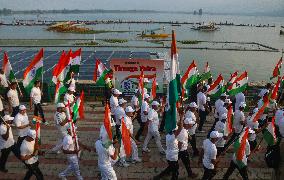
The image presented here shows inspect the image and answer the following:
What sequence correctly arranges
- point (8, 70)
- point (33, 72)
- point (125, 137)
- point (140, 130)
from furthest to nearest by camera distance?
point (8, 70) < point (33, 72) < point (140, 130) < point (125, 137)

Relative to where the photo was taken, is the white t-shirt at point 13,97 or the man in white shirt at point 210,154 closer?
the man in white shirt at point 210,154

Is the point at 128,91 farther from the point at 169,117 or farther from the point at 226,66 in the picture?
the point at 226,66

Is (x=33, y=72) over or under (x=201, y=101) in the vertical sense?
over

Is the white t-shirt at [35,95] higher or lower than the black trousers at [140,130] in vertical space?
higher

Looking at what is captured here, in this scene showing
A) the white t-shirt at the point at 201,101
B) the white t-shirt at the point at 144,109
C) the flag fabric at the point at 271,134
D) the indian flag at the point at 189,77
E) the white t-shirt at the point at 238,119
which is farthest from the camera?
the indian flag at the point at 189,77

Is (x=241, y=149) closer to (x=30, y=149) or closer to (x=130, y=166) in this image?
(x=130, y=166)

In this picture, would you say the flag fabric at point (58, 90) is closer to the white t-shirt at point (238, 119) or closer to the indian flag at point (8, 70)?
the indian flag at point (8, 70)

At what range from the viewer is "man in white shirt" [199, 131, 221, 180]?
9.03 meters

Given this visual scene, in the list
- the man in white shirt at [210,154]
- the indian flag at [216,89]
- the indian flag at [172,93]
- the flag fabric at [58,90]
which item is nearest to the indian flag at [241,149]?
the man in white shirt at [210,154]

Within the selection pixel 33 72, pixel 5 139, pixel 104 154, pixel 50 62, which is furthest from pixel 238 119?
pixel 50 62

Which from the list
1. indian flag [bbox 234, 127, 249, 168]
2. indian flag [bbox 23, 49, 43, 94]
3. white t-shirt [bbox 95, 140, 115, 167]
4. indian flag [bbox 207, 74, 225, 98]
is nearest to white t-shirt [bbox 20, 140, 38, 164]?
white t-shirt [bbox 95, 140, 115, 167]

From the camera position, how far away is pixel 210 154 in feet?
29.8

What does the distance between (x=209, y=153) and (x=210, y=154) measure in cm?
4

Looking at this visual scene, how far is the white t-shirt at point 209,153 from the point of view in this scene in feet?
29.7
